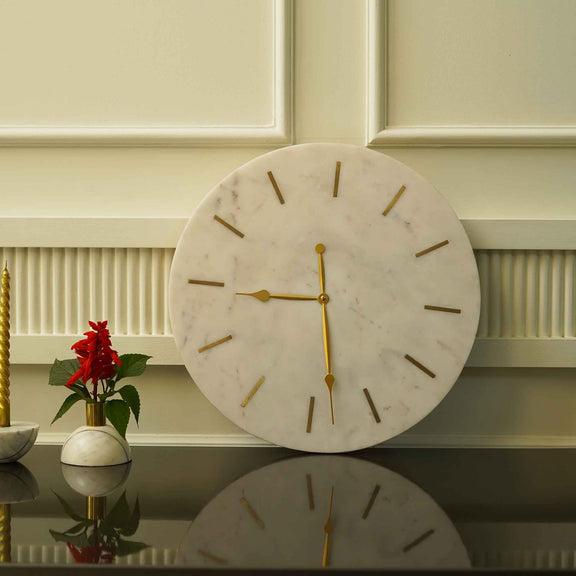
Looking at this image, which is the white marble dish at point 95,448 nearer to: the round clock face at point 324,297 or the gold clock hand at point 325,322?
the round clock face at point 324,297

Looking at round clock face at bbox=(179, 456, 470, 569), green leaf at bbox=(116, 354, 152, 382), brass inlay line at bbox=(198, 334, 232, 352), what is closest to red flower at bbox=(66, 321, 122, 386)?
green leaf at bbox=(116, 354, 152, 382)

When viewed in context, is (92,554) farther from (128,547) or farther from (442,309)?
(442,309)

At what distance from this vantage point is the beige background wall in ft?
3.90

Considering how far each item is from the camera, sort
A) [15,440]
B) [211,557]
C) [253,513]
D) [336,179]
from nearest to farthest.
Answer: [211,557], [253,513], [15,440], [336,179]

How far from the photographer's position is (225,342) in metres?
1.10

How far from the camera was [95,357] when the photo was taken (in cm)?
101

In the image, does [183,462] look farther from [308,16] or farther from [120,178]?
[308,16]

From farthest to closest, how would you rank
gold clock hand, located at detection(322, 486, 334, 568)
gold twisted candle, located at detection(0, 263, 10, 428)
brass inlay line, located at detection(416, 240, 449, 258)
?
brass inlay line, located at detection(416, 240, 449, 258) < gold twisted candle, located at detection(0, 263, 10, 428) < gold clock hand, located at detection(322, 486, 334, 568)

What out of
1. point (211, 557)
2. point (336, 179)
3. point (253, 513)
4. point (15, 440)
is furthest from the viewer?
point (336, 179)

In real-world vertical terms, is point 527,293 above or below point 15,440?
above

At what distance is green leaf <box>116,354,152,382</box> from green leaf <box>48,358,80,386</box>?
0.21ft

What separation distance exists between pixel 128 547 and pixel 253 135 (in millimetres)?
709

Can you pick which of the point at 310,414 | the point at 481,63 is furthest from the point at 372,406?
the point at 481,63

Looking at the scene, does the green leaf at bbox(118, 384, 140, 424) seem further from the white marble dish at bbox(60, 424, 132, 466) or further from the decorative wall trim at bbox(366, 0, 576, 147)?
the decorative wall trim at bbox(366, 0, 576, 147)
